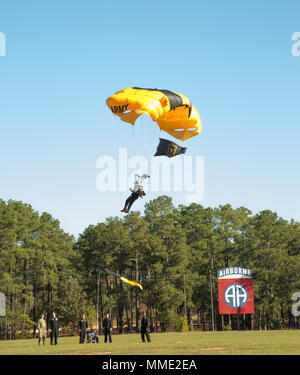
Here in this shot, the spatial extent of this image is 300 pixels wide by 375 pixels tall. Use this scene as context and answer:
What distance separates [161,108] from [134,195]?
4594mm

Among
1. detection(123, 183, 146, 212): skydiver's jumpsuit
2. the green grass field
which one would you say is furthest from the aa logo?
detection(123, 183, 146, 212): skydiver's jumpsuit

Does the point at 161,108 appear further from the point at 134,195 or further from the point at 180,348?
the point at 180,348

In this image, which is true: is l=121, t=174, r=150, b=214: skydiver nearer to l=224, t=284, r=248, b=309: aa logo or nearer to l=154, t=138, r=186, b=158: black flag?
l=154, t=138, r=186, b=158: black flag

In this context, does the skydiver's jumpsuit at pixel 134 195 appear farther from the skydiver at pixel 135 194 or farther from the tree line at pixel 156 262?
the tree line at pixel 156 262

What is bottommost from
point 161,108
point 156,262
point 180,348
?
point 180,348

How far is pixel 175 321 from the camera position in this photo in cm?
6644

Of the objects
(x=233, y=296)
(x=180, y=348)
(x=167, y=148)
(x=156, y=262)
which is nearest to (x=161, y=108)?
(x=167, y=148)

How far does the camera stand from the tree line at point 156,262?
213 feet

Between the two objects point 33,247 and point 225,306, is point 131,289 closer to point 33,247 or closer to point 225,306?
point 33,247

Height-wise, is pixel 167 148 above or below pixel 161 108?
below

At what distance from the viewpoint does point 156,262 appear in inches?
2781

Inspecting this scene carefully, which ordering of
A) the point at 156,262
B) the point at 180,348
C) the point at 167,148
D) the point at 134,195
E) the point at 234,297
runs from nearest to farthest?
the point at 180,348
the point at 134,195
the point at 167,148
the point at 234,297
the point at 156,262

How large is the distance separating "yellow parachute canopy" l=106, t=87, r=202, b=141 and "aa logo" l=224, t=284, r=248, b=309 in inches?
961
